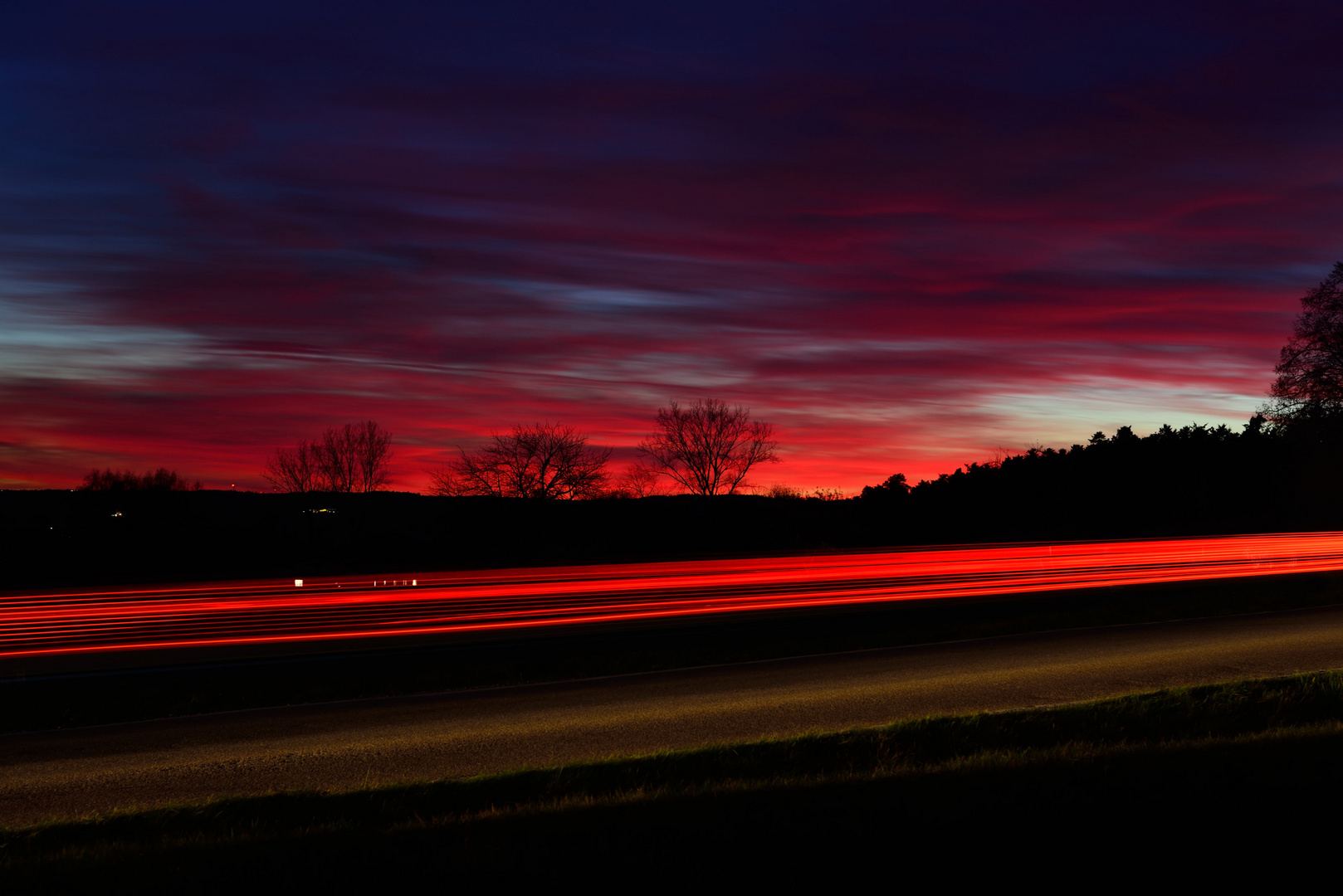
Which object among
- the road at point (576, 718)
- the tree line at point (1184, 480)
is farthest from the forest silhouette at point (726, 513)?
the road at point (576, 718)

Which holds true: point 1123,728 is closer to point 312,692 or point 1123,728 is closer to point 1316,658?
point 1316,658

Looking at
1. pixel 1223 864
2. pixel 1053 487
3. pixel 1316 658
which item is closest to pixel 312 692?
pixel 1223 864

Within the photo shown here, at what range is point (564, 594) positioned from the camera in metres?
25.3

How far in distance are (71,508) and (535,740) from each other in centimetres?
5209

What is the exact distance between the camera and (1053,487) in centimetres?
6825

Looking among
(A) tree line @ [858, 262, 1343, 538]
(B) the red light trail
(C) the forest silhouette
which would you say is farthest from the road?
(A) tree line @ [858, 262, 1343, 538]

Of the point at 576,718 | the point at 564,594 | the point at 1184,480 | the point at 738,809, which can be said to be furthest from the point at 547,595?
the point at 1184,480

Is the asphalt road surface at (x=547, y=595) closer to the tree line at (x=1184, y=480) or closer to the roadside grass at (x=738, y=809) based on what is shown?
the roadside grass at (x=738, y=809)

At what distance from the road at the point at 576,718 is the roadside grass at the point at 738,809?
78cm

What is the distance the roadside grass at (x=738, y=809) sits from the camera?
5738 millimetres

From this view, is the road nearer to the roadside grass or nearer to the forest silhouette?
the roadside grass

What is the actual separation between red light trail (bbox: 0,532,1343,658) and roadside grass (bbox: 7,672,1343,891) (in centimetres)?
1090

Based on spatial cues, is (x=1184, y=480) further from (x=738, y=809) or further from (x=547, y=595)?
(x=738, y=809)

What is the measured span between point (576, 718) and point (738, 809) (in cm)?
403
